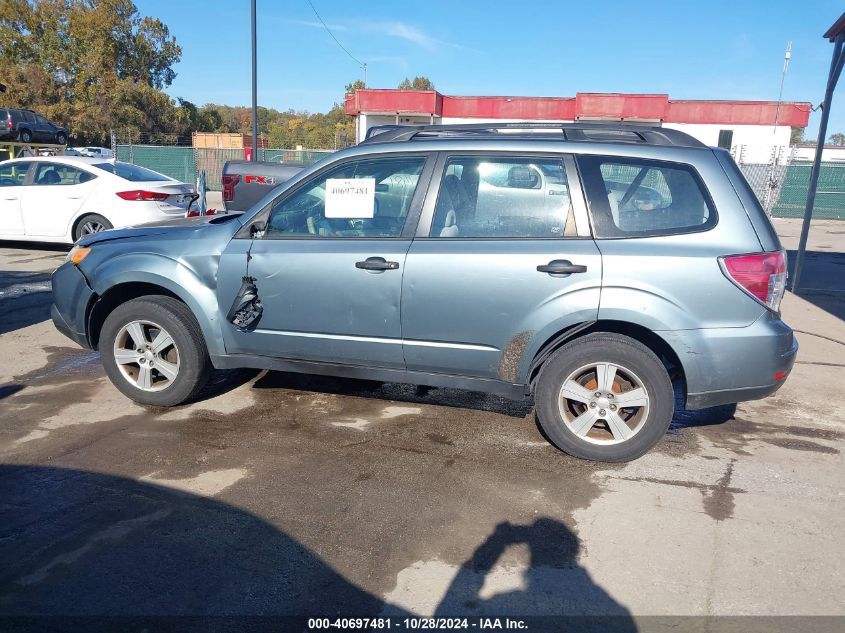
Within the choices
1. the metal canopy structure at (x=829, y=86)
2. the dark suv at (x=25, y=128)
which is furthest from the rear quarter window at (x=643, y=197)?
the dark suv at (x=25, y=128)

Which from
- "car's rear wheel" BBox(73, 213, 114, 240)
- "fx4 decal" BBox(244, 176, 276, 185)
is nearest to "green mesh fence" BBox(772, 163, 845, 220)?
"fx4 decal" BBox(244, 176, 276, 185)

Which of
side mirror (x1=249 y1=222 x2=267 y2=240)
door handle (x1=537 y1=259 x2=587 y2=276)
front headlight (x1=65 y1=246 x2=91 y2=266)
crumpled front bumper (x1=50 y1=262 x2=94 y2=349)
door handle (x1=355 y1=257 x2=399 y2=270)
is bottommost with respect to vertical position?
crumpled front bumper (x1=50 y1=262 x2=94 y2=349)

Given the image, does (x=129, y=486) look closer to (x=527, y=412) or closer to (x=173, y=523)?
(x=173, y=523)

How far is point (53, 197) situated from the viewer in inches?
→ 427

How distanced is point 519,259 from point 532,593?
1905mm

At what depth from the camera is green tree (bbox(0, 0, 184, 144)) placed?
166 feet

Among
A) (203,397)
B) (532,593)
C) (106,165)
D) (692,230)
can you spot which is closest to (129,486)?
(203,397)

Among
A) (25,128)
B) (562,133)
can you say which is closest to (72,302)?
(562,133)

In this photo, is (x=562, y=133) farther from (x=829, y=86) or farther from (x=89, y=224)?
(x=89, y=224)

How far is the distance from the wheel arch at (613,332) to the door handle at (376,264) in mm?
1040

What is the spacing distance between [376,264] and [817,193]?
24.9m

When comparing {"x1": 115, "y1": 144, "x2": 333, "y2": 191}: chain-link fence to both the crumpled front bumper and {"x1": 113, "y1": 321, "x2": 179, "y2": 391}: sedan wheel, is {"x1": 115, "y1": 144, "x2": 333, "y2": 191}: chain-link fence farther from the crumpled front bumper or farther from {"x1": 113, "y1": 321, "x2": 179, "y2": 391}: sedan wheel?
{"x1": 113, "y1": 321, "x2": 179, "y2": 391}: sedan wheel

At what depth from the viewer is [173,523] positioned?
338 cm

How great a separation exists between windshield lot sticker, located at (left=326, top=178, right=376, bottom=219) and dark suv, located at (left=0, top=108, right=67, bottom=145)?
31.9m
